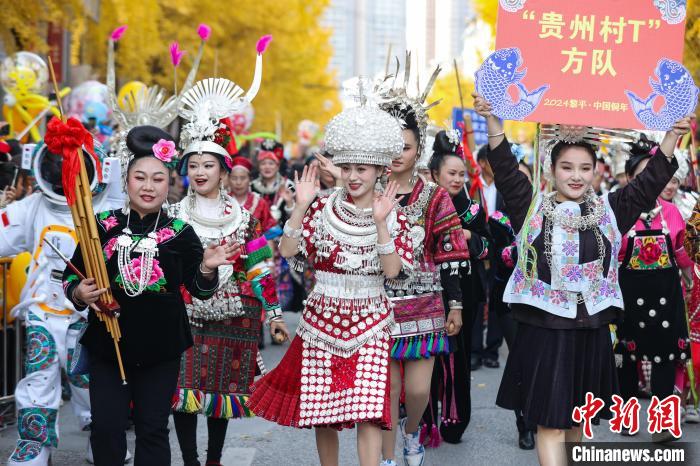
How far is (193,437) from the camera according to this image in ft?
20.4

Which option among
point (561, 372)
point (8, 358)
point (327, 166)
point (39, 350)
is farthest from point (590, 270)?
point (8, 358)

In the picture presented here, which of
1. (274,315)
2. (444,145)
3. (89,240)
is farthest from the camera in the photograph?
(444,145)

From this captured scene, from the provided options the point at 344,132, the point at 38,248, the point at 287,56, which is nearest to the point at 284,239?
the point at 344,132

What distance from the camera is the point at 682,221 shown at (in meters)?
7.58

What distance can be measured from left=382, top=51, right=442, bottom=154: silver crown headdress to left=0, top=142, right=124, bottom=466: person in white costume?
180 cm

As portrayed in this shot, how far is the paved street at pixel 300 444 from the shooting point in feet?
22.6

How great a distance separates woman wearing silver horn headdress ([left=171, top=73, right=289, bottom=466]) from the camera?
623 cm

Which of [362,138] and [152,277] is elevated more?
[362,138]

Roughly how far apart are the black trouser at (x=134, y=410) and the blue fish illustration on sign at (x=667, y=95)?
2.70 metres

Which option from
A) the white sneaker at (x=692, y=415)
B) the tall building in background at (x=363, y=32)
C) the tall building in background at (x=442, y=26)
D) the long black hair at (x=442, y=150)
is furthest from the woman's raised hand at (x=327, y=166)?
the tall building in background at (x=363, y=32)

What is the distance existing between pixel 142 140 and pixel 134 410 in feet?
4.39

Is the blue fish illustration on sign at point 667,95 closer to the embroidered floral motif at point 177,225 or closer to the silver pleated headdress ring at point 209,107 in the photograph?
the silver pleated headdress ring at point 209,107

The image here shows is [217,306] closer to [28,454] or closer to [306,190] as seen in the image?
[306,190]

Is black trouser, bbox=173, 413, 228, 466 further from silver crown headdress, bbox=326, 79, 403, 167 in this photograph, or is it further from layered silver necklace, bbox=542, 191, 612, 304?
layered silver necklace, bbox=542, 191, 612, 304
